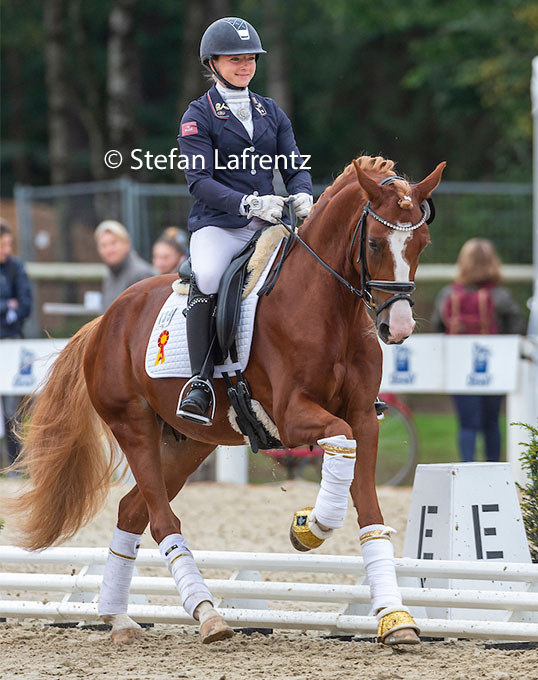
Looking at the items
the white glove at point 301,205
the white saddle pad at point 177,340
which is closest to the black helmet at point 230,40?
the white glove at point 301,205

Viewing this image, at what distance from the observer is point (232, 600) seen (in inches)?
225

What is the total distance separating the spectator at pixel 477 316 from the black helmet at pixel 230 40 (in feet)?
16.9

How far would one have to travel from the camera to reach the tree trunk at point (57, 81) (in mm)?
20281

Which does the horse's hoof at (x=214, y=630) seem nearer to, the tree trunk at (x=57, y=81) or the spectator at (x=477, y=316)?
the spectator at (x=477, y=316)

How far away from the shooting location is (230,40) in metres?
5.25

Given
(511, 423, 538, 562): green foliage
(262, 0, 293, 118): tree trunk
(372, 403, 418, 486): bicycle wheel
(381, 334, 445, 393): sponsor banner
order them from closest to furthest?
(511, 423, 538, 562): green foliage → (381, 334, 445, 393): sponsor banner → (372, 403, 418, 486): bicycle wheel → (262, 0, 293, 118): tree trunk

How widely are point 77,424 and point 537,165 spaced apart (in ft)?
20.0

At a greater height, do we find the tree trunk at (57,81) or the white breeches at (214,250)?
the tree trunk at (57,81)

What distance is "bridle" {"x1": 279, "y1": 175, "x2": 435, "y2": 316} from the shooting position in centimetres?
457

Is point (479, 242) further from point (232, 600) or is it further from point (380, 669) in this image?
point (380, 669)

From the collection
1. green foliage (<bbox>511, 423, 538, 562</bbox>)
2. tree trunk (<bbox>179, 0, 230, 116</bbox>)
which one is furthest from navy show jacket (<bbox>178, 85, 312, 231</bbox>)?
tree trunk (<bbox>179, 0, 230, 116</bbox>)

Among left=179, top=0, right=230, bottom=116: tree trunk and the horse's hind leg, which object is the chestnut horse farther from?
left=179, top=0, right=230, bottom=116: tree trunk

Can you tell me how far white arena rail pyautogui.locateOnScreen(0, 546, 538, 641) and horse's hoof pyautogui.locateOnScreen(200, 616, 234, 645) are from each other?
418 mm

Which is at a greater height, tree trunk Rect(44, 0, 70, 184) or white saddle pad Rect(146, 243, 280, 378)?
tree trunk Rect(44, 0, 70, 184)
